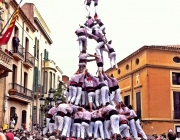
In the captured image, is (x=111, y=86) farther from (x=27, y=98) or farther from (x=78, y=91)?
(x=27, y=98)

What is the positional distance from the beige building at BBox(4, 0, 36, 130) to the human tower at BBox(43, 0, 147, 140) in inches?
473

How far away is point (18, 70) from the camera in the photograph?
2884 cm

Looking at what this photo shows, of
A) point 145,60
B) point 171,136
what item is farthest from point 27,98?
point 171,136

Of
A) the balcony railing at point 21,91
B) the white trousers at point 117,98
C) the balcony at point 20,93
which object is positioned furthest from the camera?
the balcony railing at point 21,91

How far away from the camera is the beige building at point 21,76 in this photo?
26.6 meters

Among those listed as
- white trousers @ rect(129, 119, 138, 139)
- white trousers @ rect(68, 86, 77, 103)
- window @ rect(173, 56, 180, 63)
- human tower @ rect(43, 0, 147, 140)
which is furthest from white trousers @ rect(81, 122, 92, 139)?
window @ rect(173, 56, 180, 63)

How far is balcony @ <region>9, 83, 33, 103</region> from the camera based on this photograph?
85.0 ft

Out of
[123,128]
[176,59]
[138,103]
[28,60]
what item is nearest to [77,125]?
[123,128]

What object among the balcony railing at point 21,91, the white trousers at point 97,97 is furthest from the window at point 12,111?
the white trousers at point 97,97

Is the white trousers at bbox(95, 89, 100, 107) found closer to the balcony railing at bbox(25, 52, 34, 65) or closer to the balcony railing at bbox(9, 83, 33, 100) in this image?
the balcony railing at bbox(9, 83, 33, 100)

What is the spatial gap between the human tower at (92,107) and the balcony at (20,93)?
11671mm

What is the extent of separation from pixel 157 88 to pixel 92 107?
21.9 meters

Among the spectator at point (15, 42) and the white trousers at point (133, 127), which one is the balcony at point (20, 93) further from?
the white trousers at point (133, 127)

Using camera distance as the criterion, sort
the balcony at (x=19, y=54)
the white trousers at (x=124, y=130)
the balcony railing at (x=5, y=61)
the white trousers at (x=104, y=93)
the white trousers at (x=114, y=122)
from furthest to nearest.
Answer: the balcony at (x=19, y=54) < the balcony railing at (x=5, y=61) < the white trousers at (x=104, y=93) < the white trousers at (x=124, y=130) < the white trousers at (x=114, y=122)
